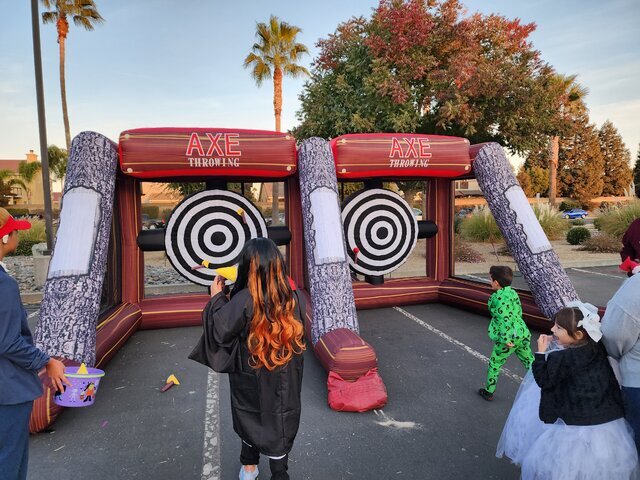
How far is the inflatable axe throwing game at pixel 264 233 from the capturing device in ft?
12.0

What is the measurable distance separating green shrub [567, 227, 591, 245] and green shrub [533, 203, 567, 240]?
43 cm

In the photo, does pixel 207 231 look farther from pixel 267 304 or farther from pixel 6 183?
pixel 6 183

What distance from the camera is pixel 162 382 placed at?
406 centimetres

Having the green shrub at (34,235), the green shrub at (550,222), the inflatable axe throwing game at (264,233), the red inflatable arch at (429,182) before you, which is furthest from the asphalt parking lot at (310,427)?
the green shrub at (34,235)

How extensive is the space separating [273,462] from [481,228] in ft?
43.3

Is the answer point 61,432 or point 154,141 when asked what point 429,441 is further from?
point 154,141

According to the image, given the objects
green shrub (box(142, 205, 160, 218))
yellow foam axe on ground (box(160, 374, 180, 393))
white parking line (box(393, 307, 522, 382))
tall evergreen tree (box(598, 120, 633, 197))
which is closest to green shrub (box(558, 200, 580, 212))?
tall evergreen tree (box(598, 120, 633, 197))

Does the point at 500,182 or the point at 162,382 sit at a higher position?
the point at 500,182

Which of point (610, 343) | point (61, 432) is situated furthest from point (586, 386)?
point (61, 432)

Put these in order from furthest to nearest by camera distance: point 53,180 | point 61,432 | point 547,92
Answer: point 53,180, point 547,92, point 61,432

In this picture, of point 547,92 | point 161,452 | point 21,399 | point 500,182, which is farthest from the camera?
point 547,92

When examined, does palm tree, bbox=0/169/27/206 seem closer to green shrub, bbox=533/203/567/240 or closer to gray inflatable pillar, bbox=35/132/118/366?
gray inflatable pillar, bbox=35/132/118/366

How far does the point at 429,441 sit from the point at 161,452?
1989mm

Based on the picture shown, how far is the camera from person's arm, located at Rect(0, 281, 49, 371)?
1.73 metres
